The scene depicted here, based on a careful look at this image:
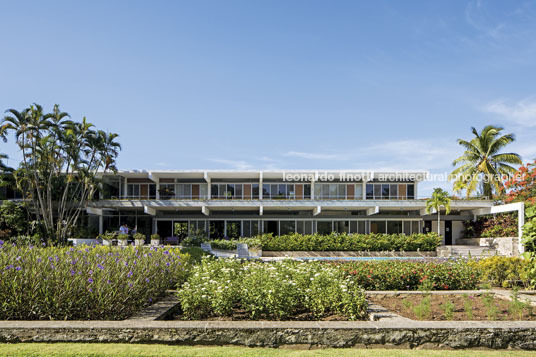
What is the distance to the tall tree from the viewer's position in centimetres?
2877

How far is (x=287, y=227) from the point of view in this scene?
35.0 m

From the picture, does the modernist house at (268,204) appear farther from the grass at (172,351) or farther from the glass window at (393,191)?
the grass at (172,351)

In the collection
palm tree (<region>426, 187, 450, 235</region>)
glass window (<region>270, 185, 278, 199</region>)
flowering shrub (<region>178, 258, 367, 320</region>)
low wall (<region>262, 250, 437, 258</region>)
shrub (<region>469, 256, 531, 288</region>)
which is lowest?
low wall (<region>262, 250, 437, 258</region>)

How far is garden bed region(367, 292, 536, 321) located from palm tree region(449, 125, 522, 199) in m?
32.4

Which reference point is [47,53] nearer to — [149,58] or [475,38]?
[149,58]

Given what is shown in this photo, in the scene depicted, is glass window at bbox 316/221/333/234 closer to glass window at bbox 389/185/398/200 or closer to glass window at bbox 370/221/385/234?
glass window at bbox 370/221/385/234

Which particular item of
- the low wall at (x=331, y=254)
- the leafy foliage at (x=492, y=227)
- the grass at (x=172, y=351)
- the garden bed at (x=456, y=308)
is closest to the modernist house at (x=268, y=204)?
the leafy foliage at (x=492, y=227)

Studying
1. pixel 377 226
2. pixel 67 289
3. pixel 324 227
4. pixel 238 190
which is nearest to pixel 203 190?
pixel 238 190

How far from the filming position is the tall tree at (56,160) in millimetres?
28766

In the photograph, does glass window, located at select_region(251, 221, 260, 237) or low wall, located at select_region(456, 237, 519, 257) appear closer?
low wall, located at select_region(456, 237, 519, 257)

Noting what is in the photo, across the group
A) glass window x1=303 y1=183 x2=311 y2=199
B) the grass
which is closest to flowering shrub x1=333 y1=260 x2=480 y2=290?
the grass

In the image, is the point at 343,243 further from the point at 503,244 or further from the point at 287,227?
the point at 503,244

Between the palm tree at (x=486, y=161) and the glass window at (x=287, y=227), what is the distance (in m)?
15.2

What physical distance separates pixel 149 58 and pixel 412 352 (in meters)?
12.8
